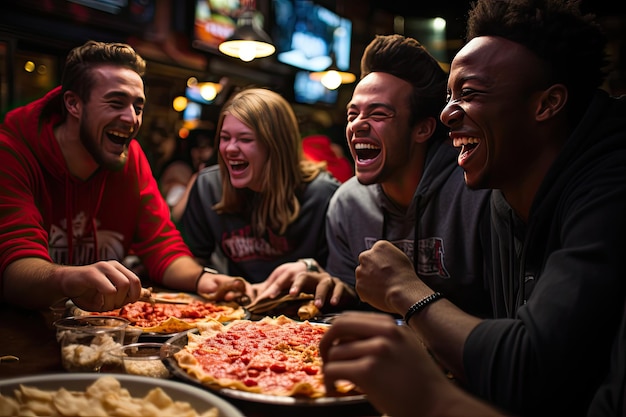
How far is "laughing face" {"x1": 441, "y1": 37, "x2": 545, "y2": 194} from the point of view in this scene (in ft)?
5.35

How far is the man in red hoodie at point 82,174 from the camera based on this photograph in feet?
8.45

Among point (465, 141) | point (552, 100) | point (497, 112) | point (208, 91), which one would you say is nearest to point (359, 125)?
point (465, 141)

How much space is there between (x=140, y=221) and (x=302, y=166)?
104cm

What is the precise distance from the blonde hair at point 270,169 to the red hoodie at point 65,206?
1.41 feet

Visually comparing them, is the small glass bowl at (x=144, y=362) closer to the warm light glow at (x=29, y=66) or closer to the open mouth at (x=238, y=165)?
the open mouth at (x=238, y=165)

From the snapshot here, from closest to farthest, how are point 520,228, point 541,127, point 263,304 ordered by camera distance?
point 541,127
point 520,228
point 263,304

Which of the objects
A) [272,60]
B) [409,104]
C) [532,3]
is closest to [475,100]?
[532,3]

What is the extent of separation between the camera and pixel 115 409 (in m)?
1.14

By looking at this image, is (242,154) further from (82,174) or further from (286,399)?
(286,399)

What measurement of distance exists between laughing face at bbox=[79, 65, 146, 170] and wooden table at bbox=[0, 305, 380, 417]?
882mm

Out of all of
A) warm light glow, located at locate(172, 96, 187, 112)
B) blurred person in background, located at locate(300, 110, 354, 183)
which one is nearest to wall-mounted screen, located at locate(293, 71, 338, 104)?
warm light glow, located at locate(172, 96, 187, 112)

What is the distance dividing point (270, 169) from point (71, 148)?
1.11 m

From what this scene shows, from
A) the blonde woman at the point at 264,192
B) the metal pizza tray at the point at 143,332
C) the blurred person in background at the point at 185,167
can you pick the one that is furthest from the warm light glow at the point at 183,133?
the metal pizza tray at the point at 143,332

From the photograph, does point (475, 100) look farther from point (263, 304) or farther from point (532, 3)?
point (263, 304)
